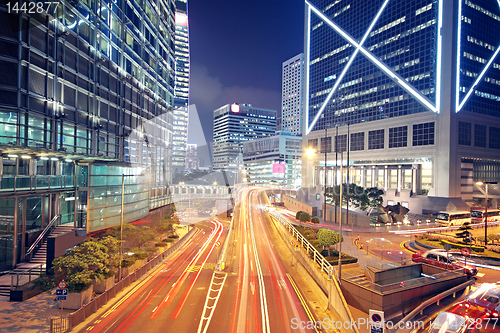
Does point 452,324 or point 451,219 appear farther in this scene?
point 451,219

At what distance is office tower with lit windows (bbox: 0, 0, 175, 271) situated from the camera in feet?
78.5

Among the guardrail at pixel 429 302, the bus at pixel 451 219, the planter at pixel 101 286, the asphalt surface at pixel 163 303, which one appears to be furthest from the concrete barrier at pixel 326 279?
the bus at pixel 451 219

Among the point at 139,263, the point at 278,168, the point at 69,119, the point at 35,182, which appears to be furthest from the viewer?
the point at 278,168

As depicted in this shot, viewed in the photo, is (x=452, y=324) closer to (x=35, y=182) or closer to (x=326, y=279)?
(x=326, y=279)

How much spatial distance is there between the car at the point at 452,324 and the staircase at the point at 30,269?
91.5 ft

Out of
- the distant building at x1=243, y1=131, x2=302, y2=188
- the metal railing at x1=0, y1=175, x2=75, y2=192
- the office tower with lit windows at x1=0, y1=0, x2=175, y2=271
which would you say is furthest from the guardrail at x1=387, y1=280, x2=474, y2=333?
the distant building at x1=243, y1=131, x2=302, y2=188

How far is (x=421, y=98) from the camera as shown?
79.5m

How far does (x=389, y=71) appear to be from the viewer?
87688mm

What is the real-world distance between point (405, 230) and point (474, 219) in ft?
79.3

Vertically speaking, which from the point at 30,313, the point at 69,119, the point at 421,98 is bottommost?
the point at 30,313

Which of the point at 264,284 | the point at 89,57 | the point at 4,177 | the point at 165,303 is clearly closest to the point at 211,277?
the point at 264,284

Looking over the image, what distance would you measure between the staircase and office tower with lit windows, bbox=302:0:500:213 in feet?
184

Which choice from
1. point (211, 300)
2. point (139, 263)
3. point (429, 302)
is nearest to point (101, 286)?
point (139, 263)

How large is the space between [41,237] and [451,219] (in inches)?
2877
